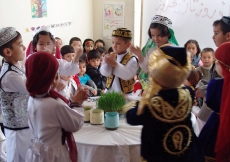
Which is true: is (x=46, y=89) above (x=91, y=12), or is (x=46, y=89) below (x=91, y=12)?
below

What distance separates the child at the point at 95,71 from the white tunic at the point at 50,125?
2.12 metres

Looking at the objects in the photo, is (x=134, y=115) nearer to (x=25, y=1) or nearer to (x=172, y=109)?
(x=172, y=109)

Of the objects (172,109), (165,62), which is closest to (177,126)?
(172,109)

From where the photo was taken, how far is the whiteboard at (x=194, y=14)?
3.40m

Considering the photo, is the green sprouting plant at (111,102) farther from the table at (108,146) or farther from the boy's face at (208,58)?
the boy's face at (208,58)

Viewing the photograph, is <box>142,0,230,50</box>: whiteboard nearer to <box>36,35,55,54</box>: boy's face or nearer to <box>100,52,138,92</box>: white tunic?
<box>100,52,138,92</box>: white tunic

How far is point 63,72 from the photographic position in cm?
223

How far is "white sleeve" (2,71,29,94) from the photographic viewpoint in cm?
170

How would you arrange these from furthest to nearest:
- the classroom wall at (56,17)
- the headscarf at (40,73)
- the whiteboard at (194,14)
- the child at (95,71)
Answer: the child at (95,71), the whiteboard at (194,14), the classroom wall at (56,17), the headscarf at (40,73)

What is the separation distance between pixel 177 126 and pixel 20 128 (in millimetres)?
1064

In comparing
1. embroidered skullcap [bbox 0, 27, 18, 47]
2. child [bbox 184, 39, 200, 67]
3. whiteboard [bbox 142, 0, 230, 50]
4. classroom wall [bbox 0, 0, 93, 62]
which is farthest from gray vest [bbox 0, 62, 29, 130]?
whiteboard [bbox 142, 0, 230, 50]

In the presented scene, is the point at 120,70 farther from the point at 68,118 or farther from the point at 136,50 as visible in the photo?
the point at 68,118

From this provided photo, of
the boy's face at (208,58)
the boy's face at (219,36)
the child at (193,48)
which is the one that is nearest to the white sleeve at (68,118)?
the boy's face at (219,36)

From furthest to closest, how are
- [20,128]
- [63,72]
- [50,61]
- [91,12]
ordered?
[91,12], [63,72], [20,128], [50,61]
